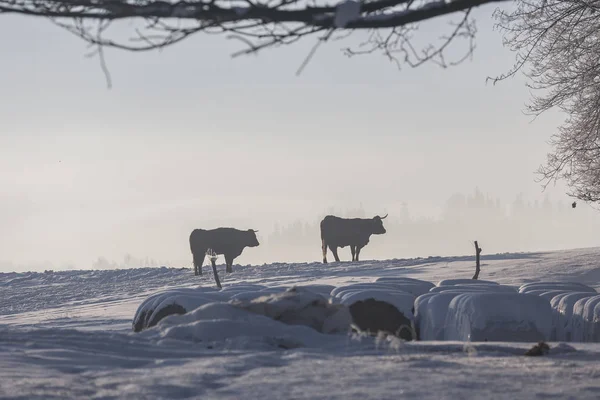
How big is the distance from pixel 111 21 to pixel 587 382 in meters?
3.95

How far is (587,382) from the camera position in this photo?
5.00 m

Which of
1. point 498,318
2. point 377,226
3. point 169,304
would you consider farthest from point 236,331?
point 377,226

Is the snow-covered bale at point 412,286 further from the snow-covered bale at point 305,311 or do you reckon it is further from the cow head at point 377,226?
the cow head at point 377,226

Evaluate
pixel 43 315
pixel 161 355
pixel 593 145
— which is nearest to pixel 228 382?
pixel 161 355

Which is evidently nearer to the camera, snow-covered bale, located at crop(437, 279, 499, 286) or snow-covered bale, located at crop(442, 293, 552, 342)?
snow-covered bale, located at crop(442, 293, 552, 342)

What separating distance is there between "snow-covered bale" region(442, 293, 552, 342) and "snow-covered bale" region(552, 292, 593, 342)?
1.35ft

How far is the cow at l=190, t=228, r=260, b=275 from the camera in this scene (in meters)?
34.1

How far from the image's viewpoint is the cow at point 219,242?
34.1 m

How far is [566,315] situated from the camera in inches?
392

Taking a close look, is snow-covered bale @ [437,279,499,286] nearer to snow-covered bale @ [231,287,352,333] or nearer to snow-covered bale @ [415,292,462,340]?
snow-covered bale @ [415,292,462,340]

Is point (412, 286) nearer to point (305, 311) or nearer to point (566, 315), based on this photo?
point (566, 315)

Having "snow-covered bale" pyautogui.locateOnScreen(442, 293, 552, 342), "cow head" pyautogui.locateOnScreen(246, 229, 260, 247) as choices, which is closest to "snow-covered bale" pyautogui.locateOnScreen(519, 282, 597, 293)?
"snow-covered bale" pyautogui.locateOnScreen(442, 293, 552, 342)

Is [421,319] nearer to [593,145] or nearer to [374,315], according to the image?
[374,315]

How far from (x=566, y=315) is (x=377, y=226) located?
1211 inches
